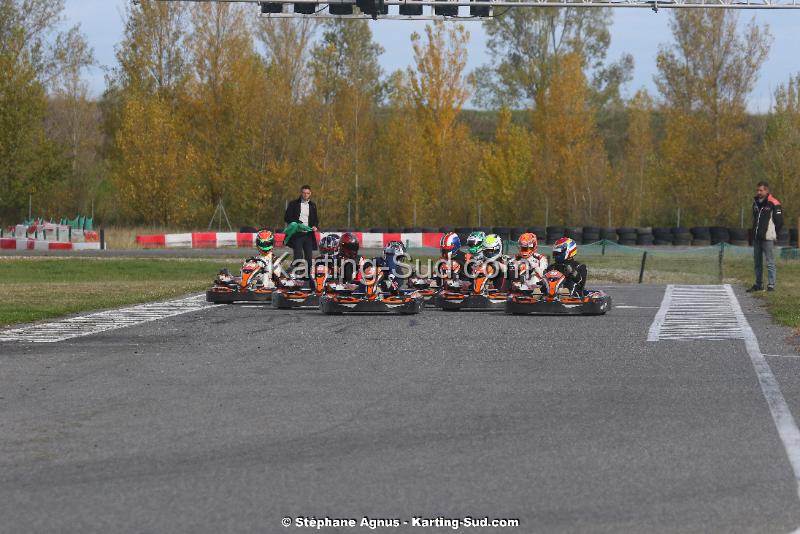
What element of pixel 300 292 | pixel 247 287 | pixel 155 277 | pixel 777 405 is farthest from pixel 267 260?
pixel 777 405

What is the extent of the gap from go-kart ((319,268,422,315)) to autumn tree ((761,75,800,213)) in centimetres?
3652

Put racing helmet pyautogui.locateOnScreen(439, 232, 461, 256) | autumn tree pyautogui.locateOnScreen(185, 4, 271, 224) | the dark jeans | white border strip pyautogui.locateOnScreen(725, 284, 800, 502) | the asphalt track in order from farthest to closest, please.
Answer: autumn tree pyautogui.locateOnScreen(185, 4, 271, 224) < the dark jeans < racing helmet pyautogui.locateOnScreen(439, 232, 461, 256) < white border strip pyautogui.locateOnScreen(725, 284, 800, 502) < the asphalt track

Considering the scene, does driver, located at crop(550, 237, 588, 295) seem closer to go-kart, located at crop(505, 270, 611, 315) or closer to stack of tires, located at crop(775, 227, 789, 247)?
go-kart, located at crop(505, 270, 611, 315)

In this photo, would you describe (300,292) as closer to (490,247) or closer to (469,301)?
(469,301)

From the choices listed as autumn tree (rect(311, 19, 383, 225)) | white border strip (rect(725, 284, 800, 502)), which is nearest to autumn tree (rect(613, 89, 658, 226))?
autumn tree (rect(311, 19, 383, 225))

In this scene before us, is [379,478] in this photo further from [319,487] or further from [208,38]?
[208,38]

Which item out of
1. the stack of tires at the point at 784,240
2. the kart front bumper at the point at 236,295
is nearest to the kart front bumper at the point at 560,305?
the kart front bumper at the point at 236,295

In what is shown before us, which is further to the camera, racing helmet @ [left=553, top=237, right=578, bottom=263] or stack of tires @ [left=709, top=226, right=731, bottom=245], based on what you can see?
stack of tires @ [left=709, top=226, right=731, bottom=245]

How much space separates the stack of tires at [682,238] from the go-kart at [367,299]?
110ft

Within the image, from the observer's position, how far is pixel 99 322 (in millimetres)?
16578

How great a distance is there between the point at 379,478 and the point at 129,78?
180ft

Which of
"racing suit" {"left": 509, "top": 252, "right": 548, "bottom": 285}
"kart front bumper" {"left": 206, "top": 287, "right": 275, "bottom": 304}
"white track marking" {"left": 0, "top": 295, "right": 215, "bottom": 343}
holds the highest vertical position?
"racing suit" {"left": 509, "top": 252, "right": 548, "bottom": 285}

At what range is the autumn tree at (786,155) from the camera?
168 feet

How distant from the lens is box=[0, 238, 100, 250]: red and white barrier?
44.2 metres
